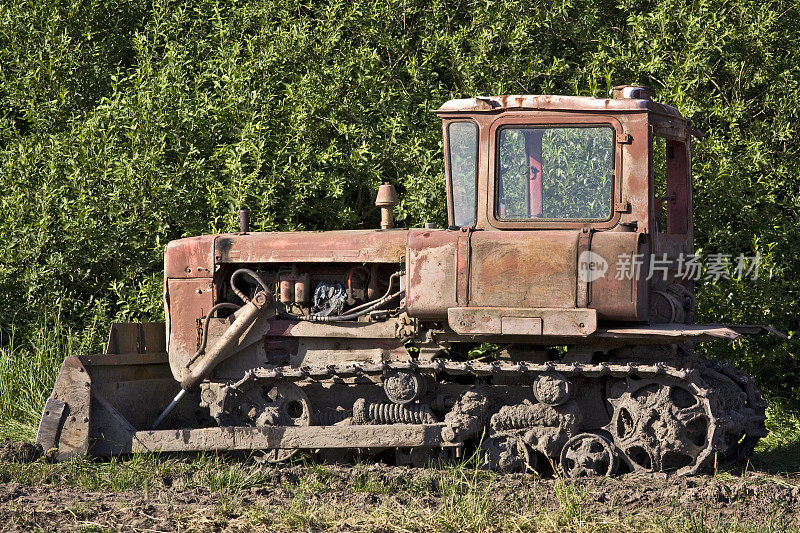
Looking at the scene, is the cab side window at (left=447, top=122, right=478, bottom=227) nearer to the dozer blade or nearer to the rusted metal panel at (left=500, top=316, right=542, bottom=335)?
the rusted metal panel at (left=500, top=316, right=542, bottom=335)

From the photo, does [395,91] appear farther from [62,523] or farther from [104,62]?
[62,523]

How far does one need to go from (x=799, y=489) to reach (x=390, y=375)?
2.76 m

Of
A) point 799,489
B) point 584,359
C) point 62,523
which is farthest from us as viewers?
point 584,359

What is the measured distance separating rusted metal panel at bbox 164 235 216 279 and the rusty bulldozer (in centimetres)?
2

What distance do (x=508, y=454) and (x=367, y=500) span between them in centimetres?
119

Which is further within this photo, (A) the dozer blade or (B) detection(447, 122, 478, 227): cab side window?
(A) the dozer blade

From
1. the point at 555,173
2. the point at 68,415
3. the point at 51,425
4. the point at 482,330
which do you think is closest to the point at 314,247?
the point at 482,330

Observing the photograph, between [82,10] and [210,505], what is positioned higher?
[82,10]

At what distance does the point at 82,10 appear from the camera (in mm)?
11117

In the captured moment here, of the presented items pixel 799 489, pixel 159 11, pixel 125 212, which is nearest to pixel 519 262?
pixel 799 489

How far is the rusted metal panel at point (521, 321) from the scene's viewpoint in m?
6.25

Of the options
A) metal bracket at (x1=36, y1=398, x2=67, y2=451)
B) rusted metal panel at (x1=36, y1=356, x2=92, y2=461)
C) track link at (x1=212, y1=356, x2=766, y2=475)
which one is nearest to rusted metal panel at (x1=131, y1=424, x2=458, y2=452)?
track link at (x1=212, y1=356, x2=766, y2=475)

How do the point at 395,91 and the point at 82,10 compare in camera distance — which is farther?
the point at 82,10

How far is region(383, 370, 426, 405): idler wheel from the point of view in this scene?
6754 millimetres
